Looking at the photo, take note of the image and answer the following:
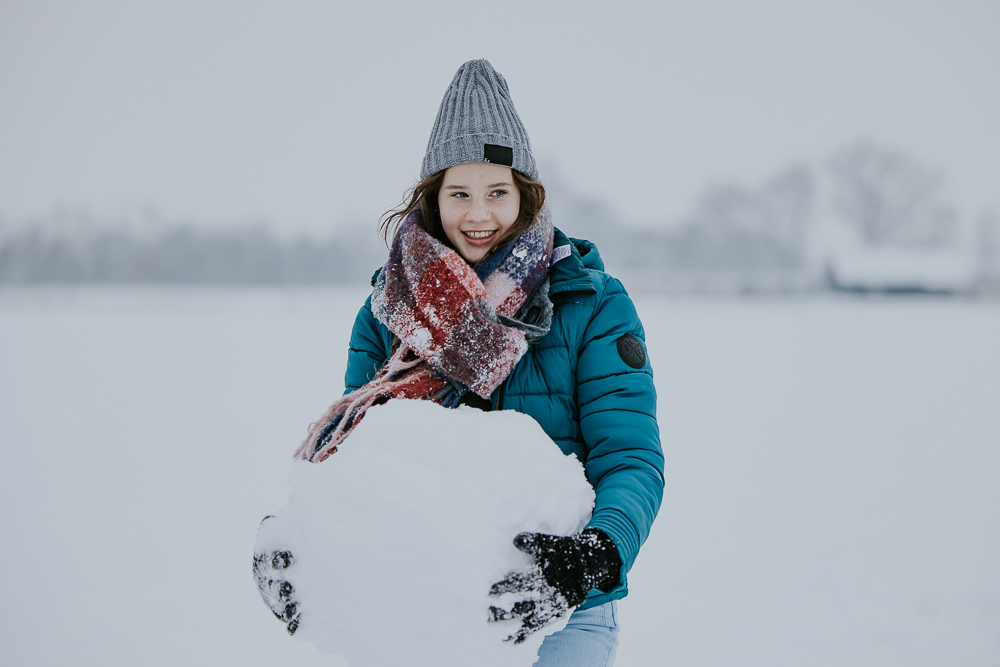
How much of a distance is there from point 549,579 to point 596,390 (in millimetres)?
422

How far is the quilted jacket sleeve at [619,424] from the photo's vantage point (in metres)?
1.23

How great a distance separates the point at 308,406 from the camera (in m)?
7.05

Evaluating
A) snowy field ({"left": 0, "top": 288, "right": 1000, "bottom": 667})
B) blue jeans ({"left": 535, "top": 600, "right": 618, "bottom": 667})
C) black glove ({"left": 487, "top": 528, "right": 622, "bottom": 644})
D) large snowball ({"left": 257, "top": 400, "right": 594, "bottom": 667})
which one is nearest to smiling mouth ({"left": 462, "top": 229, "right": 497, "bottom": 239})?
large snowball ({"left": 257, "top": 400, "right": 594, "bottom": 667})

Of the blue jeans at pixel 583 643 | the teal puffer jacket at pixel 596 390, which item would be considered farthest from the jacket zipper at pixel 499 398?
the blue jeans at pixel 583 643

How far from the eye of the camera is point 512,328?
4.57 ft

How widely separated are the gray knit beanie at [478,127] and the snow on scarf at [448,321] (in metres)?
0.17

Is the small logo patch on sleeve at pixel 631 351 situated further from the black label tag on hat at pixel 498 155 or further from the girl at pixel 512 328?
the black label tag on hat at pixel 498 155
